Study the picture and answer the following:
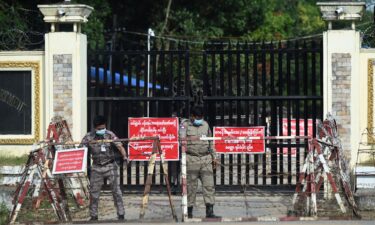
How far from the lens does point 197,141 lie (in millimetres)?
13391

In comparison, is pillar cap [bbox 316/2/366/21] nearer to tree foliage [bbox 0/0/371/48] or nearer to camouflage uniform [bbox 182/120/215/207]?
camouflage uniform [bbox 182/120/215/207]

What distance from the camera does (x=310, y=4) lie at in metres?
53.4

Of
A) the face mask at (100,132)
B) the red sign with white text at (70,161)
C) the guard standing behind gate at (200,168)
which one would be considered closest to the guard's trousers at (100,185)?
the red sign with white text at (70,161)

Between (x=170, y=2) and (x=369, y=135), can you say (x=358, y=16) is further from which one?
(x=170, y=2)

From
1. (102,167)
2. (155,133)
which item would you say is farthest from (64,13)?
(102,167)

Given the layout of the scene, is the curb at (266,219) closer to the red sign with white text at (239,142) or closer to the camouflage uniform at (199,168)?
the camouflage uniform at (199,168)

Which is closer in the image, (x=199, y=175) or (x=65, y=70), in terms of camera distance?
(x=199, y=175)

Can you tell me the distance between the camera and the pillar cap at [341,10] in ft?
50.1

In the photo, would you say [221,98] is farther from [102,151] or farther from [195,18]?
[195,18]

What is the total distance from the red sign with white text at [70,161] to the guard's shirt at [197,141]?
1.67 m

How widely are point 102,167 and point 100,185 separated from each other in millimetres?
283

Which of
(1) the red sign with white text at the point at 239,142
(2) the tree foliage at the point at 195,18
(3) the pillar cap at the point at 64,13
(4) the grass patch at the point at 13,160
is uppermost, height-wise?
(2) the tree foliage at the point at 195,18

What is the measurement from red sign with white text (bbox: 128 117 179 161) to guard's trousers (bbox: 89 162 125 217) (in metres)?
2.12

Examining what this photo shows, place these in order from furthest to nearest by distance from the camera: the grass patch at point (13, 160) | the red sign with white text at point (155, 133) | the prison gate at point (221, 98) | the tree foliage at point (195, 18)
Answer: the tree foliage at point (195, 18) < the prison gate at point (221, 98) < the red sign with white text at point (155, 133) < the grass patch at point (13, 160)
